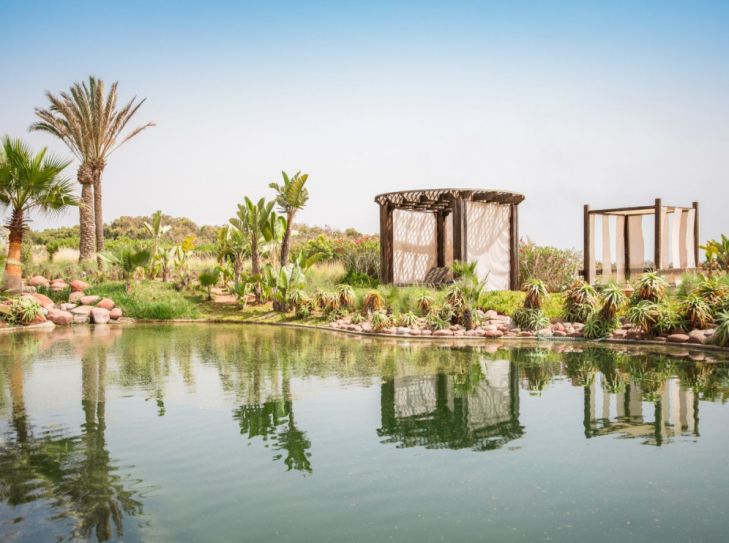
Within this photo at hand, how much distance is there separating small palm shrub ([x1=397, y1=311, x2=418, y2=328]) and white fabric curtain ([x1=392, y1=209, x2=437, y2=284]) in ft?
17.9

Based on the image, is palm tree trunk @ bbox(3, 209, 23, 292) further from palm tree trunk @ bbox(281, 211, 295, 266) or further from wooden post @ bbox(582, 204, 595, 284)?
wooden post @ bbox(582, 204, 595, 284)

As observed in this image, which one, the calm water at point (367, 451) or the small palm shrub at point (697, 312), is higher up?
the small palm shrub at point (697, 312)

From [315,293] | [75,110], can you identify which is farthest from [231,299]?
[75,110]

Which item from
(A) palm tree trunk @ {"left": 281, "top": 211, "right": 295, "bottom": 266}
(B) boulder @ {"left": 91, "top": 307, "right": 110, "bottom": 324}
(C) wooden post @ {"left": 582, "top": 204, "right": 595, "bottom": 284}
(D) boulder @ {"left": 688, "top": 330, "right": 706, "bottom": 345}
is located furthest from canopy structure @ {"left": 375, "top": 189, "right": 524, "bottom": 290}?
(B) boulder @ {"left": 91, "top": 307, "right": 110, "bottom": 324}

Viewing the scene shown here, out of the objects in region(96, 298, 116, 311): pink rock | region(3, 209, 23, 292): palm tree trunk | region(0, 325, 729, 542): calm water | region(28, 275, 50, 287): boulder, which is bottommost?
region(0, 325, 729, 542): calm water

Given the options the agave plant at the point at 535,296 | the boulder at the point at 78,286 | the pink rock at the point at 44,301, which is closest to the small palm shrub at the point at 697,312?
the agave plant at the point at 535,296

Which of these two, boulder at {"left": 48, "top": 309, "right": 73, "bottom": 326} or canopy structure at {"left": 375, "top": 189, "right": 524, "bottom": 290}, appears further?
canopy structure at {"left": 375, "top": 189, "right": 524, "bottom": 290}

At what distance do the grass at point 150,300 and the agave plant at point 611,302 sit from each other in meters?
12.4

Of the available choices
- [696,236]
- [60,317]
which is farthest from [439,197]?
[60,317]

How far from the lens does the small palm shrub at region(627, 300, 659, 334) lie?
500 inches

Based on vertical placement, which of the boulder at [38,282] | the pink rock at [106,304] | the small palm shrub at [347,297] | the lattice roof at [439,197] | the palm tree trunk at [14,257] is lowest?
the pink rock at [106,304]

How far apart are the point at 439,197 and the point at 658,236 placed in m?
6.36

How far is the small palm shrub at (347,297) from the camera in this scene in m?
17.6

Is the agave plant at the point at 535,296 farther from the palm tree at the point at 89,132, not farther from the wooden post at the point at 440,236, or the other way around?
the palm tree at the point at 89,132
